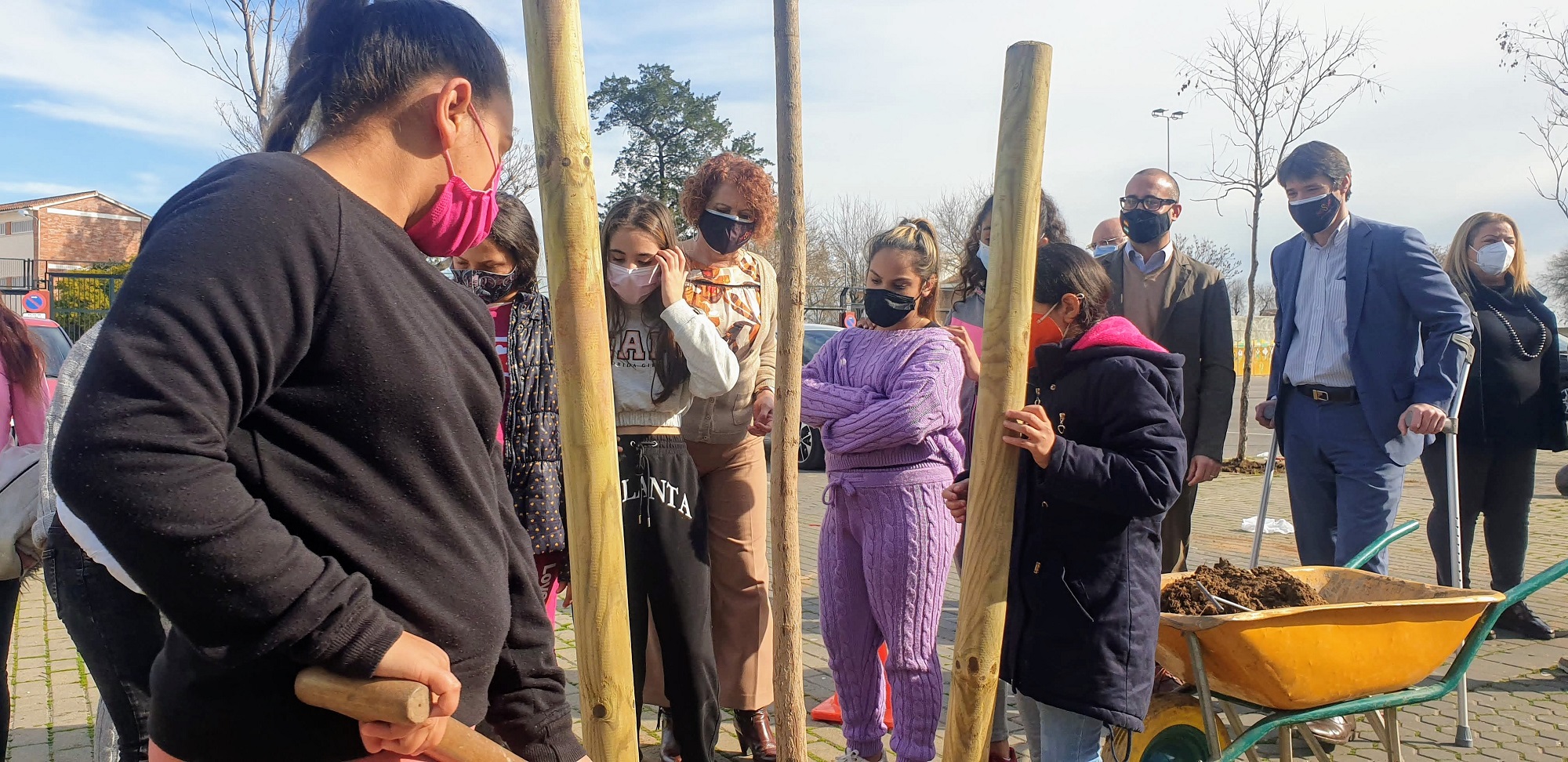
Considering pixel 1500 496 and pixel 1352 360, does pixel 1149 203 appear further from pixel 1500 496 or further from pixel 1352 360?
pixel 1500 496

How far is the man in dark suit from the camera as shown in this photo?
4660 millimetres

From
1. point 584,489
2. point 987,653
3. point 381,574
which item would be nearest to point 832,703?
point 987,653

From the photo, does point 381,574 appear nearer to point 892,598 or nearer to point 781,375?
point 781,375

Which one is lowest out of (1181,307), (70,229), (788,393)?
(788,393)

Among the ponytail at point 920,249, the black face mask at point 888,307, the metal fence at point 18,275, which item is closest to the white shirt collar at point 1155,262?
the ponytail at point 920,249

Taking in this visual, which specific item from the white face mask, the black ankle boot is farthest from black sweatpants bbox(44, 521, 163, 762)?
the white face mask

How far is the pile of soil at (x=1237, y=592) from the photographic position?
3113 millimetres

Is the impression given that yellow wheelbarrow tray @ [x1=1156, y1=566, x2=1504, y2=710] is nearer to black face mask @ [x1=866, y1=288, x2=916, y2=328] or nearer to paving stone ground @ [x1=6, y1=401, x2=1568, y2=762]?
paving stone ground @ [x1=6, y1=401, x2=1568, y2=762]

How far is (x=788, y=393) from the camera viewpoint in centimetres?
324

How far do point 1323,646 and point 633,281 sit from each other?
88.7 inches

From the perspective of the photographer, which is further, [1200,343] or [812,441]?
[812,441]

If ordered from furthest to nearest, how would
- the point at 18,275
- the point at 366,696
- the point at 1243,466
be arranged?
the point at 18,275, the point at 1243,466, the point at 366,696

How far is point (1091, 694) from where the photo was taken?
2.73 meters

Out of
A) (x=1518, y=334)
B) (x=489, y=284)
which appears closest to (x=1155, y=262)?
(x=1518, y=334)
